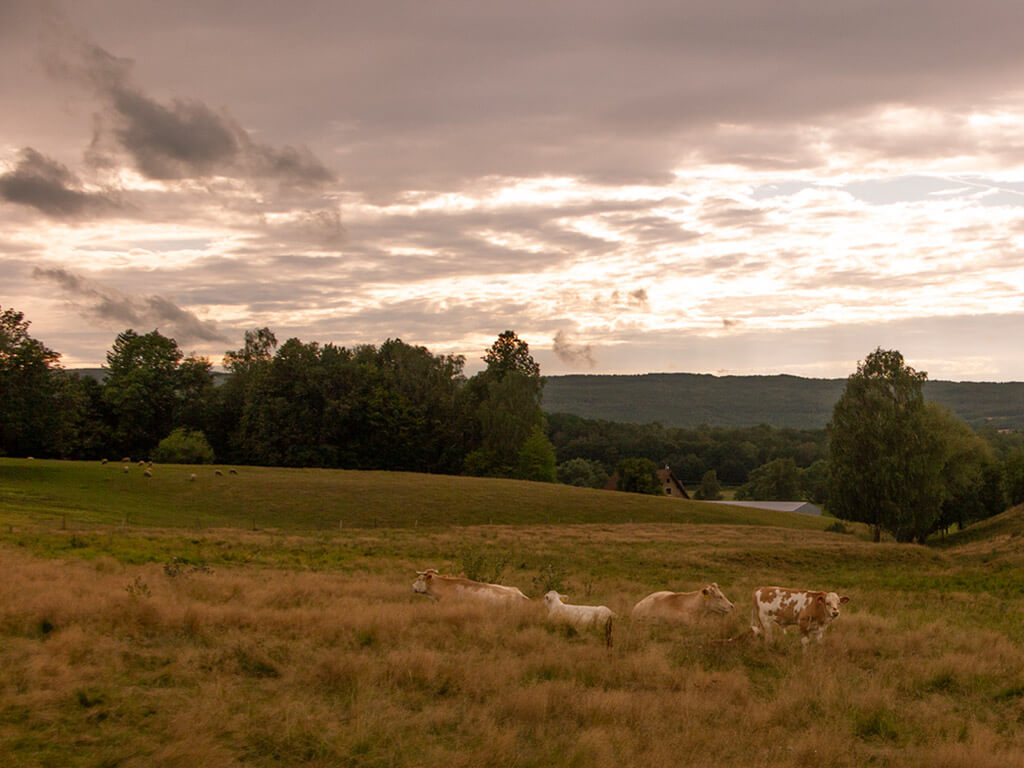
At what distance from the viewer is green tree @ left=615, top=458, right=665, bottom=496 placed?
9806 centimetres

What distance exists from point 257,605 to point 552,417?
160417 millimetres

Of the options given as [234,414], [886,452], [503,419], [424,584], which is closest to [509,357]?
[503,419]

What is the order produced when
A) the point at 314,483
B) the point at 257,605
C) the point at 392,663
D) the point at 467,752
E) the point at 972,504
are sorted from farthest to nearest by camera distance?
1. the point at 972,504
2. the point at 314,483
3. the point at 257,605
4. the point at 392,663
5. the point at 467,752

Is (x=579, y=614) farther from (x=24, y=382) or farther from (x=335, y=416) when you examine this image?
(x=335, y=416)

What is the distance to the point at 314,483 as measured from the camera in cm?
6425

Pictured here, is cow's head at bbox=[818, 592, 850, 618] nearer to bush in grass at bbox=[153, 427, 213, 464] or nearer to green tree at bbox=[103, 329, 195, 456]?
bush in grass at bbox=[153, 427, 213, 464]

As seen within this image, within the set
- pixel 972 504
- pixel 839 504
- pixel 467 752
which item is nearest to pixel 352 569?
pixel 467 752

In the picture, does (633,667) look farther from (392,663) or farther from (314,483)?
(314,483)

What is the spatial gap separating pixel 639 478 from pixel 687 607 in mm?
84681

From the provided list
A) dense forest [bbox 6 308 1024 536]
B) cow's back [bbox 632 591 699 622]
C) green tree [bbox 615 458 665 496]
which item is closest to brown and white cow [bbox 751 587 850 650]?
cow's back [bbox 632 591 699 622]

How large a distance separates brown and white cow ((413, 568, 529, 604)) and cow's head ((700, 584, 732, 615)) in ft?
12.2

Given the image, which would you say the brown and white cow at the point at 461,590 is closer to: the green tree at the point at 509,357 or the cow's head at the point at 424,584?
the cow's head at the point at 424,584

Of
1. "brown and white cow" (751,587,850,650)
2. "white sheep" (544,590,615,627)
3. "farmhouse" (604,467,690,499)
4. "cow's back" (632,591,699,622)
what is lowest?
"farmhouse" (604,467,690,499)

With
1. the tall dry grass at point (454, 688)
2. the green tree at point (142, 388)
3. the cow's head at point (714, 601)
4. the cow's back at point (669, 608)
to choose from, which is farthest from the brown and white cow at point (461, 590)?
the green tree at point (142, 388)
